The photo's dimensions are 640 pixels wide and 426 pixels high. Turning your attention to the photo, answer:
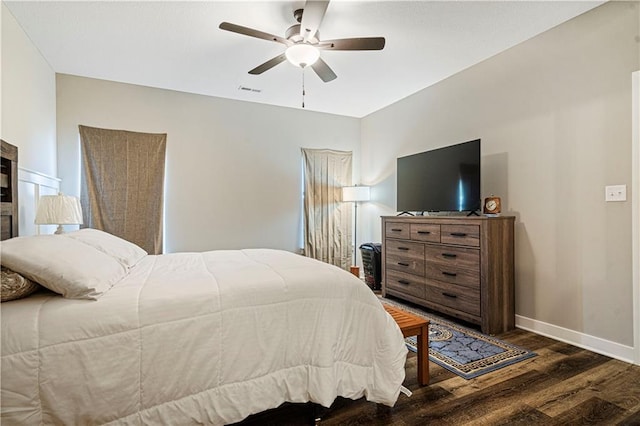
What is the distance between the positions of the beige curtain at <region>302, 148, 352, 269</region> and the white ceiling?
50.4 inches

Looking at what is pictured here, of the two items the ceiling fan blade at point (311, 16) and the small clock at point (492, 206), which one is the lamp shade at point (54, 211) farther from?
the small clock at point (492, 206)

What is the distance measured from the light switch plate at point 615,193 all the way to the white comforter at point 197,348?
1996 millimetres

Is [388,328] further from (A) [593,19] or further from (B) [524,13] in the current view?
(A) [593,19]

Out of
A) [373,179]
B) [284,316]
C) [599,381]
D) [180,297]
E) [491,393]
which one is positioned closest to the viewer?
[180,297]

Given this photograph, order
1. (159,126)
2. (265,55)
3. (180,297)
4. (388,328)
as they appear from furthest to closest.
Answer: (159,126) < (265,55) < (388,328) < (180,297)

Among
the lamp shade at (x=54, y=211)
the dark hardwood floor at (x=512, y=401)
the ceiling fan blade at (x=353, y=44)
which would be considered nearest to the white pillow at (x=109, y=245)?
the lamp shade at (x=54, y=211)

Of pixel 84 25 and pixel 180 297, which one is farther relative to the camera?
pixel 84 25

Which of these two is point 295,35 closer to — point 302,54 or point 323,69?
point 302,54

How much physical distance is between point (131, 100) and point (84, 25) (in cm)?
128

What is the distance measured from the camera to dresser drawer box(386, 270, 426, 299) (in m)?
3.45

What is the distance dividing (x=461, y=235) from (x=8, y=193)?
3558 mm

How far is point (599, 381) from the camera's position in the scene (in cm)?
202

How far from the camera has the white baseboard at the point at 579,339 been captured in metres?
2.28

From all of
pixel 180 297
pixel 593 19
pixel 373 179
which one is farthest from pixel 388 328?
pixel 373 179
